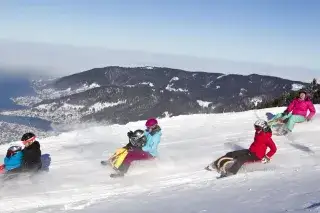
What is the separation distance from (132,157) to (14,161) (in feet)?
11.7

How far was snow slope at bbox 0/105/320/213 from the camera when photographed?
32.8ft

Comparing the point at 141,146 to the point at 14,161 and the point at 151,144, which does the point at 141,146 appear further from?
the point at 14,161

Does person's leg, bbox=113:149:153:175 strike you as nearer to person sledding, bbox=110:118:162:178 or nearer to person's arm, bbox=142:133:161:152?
person sledding, bbox=110:118:162:178

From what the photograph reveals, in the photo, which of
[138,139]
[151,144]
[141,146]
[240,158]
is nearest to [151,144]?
[151,144]

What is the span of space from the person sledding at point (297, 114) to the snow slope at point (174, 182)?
41 centimetres

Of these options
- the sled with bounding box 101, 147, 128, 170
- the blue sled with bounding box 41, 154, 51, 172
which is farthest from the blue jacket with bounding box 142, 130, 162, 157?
the blue sled with bounding box 41, 154, 51, 172

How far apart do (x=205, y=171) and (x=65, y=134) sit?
9.00 m

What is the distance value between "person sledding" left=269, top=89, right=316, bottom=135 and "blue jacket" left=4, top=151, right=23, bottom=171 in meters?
10.7

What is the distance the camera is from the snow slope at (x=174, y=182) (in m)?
10.0

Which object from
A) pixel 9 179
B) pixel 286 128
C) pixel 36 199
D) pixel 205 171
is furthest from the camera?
pixel 286 128

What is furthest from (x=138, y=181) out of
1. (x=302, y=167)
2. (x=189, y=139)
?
(x=189, y=139)

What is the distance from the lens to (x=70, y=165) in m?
15.7

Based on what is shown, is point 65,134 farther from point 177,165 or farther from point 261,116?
point 261,116

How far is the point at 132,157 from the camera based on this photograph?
14.1 meters
